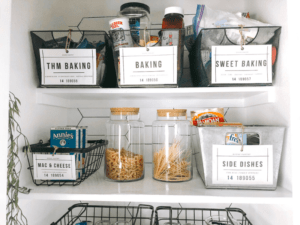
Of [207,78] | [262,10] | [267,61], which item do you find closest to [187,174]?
[207,78]

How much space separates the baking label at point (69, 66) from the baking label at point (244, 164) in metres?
0.56

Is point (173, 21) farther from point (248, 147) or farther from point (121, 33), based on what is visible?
point (248, 147)

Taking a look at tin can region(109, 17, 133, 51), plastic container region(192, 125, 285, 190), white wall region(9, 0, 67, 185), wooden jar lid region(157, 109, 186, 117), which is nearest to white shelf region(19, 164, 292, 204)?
plastic container region(192, 125, 285, 190)

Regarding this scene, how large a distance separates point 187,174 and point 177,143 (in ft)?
0.45

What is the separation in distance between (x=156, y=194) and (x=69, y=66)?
0.59 metres

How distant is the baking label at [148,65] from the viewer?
0.85 m

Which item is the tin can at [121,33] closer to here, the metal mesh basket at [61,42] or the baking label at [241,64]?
the metal mesh basket at [61,42]

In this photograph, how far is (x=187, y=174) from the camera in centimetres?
95

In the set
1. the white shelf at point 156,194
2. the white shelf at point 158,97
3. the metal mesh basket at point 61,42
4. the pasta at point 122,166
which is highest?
the metal mesh basket at point 61,42

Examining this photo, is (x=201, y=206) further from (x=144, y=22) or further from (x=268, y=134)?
(x=144, y=22)

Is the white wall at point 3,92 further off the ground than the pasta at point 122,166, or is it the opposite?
the white wall at point 3,92

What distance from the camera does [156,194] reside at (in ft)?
2.58

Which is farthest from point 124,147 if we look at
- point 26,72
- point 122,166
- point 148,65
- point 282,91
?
point 282,91

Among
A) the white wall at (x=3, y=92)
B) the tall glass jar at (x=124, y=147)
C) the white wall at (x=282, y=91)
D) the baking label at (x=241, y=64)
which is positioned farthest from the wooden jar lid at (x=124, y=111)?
the white wall at (x=282, y=91)
